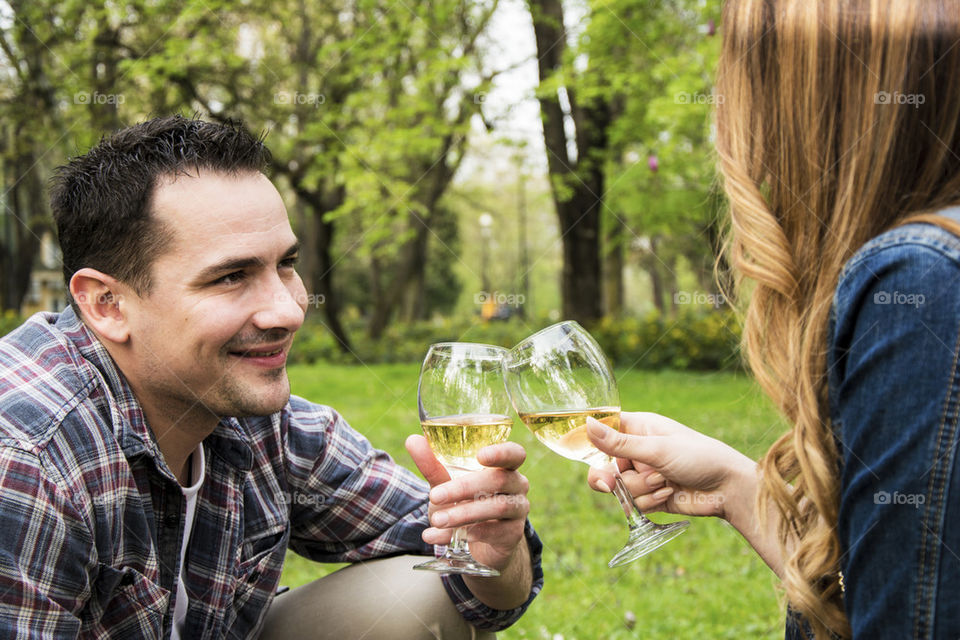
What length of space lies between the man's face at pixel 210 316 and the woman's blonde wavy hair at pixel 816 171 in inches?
48.4

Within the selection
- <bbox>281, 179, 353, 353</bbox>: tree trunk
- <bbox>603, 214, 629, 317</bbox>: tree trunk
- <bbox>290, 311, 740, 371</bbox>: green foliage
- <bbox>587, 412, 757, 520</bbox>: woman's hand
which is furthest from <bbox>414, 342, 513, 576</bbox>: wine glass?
<bbox>603, 214, 629, 317</bbox>: tree trunk

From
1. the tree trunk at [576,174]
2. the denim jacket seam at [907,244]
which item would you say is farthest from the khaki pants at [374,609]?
the tree trunk at [576,174]

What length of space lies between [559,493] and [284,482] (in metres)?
4.35

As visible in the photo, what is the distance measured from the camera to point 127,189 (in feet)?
7.48

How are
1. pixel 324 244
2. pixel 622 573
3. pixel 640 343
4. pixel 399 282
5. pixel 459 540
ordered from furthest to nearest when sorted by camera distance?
pixel 399 282, pixel 324 244, pixel 640 343, pixel 622 573, pixel 459 540

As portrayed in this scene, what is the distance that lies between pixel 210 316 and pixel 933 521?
5.61ft

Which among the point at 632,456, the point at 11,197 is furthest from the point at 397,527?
the point at 11,197

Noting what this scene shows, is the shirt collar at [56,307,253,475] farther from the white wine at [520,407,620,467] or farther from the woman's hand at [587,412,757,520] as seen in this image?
the woman's hand at [587,412,757,520]

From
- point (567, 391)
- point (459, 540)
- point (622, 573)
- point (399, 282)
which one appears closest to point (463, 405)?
point (567, 391)

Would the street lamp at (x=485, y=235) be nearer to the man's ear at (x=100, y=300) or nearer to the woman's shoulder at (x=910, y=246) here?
the man's ear at (x=100, y=300)

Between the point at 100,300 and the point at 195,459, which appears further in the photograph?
the point at 195,459

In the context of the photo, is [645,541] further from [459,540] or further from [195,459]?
[195,459]

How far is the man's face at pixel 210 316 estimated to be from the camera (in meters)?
2.21

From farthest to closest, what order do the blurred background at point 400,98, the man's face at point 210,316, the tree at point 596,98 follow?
the blurred background at point 400,98 → the tree at point 596,98 → the man's face at point 210,316
